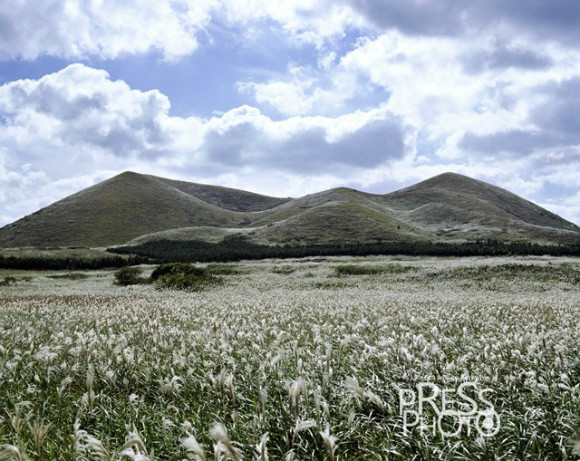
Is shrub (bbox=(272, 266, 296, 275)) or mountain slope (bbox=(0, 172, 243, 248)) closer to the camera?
shrub (bbox=(272, 266, 296, 275))

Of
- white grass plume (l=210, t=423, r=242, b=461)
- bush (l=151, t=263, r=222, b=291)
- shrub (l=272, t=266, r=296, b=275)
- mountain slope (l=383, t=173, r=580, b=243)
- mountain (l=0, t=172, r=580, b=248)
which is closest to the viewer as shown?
white grass plume (l=210, t=423, r=242, b=461)

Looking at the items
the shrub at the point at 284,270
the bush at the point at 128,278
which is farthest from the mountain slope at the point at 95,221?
the shrub at the point at 284,270

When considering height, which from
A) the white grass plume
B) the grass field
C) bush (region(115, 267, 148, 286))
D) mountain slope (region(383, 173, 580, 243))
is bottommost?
bush (region(115, 267, 148, 286))

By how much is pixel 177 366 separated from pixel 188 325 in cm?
468

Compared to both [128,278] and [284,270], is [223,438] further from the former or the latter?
[284,270]

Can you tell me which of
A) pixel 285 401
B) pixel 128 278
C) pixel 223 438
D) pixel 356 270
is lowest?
pixel 128 278

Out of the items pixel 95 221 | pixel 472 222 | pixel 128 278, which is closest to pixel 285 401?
pixel 128 278

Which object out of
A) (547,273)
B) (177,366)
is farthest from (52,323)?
(547,273)

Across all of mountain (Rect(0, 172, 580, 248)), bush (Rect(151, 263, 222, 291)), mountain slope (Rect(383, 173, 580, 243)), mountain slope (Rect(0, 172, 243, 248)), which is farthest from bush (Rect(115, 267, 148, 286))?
mountain slope (Rect(0, 172, 243, 248))

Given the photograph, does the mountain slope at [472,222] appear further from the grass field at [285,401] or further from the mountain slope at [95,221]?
the grass field at [285,401]

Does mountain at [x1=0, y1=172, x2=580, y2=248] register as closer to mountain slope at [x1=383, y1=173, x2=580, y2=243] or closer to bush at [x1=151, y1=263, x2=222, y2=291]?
mountain slope at [x1=383, y1=173, x2=580, y2=243]

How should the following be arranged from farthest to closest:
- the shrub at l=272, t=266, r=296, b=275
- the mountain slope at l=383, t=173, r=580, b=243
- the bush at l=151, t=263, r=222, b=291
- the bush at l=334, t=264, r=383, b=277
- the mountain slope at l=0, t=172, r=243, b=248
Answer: the mountain slope at l=0, t=172, r=243, b=248 < the mountain slope at l=383, t=173, r=580, b=243 < the shrub at l=272, t=266, r=296, b=275 < the bush at l=334, t=264, r=383, b=277 < the bush at l=151, t=263, r=222, b=291

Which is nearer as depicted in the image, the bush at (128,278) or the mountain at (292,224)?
the bush at (128,278)

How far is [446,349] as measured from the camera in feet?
23.6
